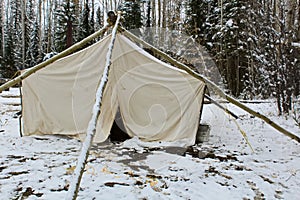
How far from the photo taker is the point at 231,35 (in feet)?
57.6

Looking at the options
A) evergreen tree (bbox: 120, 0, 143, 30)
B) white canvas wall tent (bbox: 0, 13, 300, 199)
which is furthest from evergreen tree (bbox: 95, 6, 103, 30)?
white canvas wall tent (bbox: 0, 13, 300, 199)

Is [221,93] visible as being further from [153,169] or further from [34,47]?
[34,47]

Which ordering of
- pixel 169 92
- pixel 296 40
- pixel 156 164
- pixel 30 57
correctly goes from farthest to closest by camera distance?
pixel 30 57 < pixel 296 40 < pixel 169 92 < pixel 156 164

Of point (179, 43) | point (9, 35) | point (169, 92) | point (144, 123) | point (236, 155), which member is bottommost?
point (236, 155)

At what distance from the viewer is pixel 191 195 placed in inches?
123

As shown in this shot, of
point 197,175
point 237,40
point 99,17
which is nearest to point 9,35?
point 99,17

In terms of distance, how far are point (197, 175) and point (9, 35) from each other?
33734mm

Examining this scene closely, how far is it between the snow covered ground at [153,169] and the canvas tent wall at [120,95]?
0.38 meters

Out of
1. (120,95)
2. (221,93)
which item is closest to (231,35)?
(120,95)

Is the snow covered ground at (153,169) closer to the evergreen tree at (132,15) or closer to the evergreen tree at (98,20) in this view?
the evergreen tree at (132,15)

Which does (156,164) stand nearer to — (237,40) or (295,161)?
(295,161)

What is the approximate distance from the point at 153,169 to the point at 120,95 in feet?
7.45

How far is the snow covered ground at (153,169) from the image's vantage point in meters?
3.19

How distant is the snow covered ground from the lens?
319 cm
